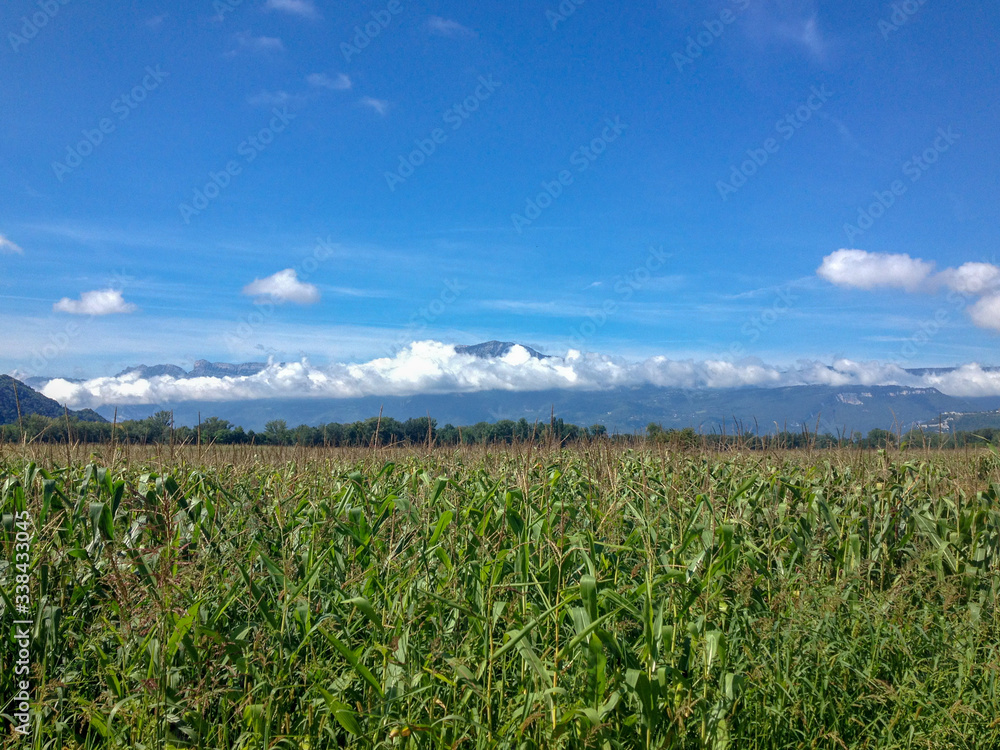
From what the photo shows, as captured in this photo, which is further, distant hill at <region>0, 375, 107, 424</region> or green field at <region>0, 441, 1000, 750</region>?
distant hill at <region>0, 375, 107, 424</region>

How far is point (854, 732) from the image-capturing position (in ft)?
13.4

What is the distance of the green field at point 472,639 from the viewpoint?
3.57 meters

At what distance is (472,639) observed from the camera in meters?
4.53

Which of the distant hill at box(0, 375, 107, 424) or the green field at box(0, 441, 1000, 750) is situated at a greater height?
the distant hill at box(0, 375, 107, 424)

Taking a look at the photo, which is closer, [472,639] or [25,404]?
[472,639]

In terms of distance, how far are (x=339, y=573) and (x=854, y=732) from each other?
4194 millimetres

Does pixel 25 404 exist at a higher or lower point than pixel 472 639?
higher

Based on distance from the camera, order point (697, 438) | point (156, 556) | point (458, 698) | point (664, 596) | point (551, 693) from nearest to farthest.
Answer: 1. point (551, 693)
2. point (458, 698)
3. point (664, 596)
4. point (156, 556)
5. point (697, 438)

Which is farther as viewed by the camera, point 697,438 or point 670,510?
point 697,438

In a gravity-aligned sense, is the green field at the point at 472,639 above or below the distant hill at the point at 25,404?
below

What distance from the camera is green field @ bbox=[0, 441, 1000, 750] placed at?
3.57 m

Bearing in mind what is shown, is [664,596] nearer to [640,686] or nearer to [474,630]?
[640,686]

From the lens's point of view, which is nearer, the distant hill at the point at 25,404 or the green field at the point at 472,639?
the green field at the point at 472,639

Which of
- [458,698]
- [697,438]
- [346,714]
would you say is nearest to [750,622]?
[458,698]
